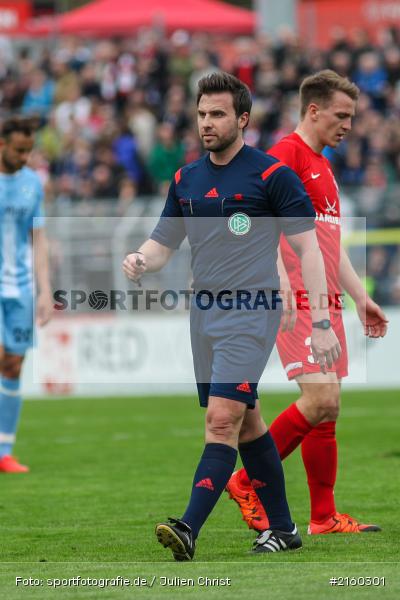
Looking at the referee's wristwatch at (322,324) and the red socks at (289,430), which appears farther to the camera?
the red socks at (289,430)

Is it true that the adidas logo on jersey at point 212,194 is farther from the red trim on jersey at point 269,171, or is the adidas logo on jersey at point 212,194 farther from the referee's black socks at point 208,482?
the referee's black socks at point 208,482

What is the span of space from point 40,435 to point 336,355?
7.39 m

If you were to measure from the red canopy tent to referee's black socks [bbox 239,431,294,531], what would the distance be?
19.7m

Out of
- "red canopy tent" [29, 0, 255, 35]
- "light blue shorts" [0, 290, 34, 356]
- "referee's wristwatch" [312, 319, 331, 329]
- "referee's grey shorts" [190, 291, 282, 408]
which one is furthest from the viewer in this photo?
"red canopy tent" [29, 0, 255, 35]

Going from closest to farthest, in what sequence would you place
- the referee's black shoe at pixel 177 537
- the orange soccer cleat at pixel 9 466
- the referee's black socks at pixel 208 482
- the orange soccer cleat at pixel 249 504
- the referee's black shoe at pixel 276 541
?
the referee's black shoe at pixel 177 537 → the referee's black socks at pixel 208 482 → the referee's black shoe at pixel 276 541 → the orange soccer cleat at pixel 249 504 → the orange soccer cleat at pixel 9 466

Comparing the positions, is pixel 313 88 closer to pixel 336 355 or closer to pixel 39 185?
pixel 336 355

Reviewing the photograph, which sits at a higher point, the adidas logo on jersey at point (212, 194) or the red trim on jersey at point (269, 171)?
the red trim on jersey at point (269, 171)

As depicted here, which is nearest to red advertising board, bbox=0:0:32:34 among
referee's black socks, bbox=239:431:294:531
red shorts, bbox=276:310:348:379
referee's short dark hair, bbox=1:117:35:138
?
referee's short dark hair, bbox=1:117:35:138

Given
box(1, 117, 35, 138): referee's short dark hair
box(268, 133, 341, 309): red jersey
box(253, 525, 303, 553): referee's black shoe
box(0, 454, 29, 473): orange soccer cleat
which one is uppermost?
box(1, 117, 35, 138): referee's short dark hair

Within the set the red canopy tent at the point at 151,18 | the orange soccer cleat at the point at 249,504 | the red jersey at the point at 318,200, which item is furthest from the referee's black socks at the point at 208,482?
the red canopy tent at the point at 151,18

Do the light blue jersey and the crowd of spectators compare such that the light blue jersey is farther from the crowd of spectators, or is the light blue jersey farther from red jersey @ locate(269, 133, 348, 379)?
the crowd of spectators

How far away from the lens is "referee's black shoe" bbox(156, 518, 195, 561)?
6.03 m

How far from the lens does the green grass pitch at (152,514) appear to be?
5707mm

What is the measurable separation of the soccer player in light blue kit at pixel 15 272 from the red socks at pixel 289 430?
3668mm
